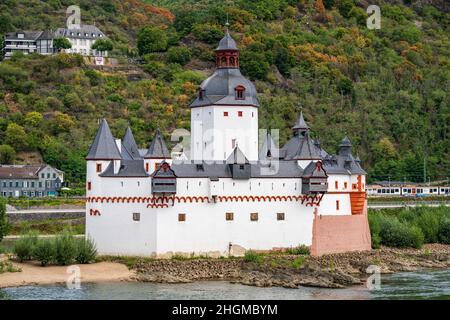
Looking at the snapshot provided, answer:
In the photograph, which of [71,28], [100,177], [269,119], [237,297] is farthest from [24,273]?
[71,28]

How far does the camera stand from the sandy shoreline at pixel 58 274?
61781 millimetres

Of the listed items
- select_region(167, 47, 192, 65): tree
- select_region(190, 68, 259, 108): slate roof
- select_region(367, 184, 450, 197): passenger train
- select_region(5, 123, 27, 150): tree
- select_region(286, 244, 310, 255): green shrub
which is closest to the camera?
select_region(286, 244, 310, 255): green shrub

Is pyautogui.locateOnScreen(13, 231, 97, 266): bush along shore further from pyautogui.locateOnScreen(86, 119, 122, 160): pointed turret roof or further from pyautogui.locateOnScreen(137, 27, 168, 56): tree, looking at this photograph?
pyautogui.locateOnScreen(137, 27, 168, 56): tree

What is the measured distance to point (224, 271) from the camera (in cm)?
6625

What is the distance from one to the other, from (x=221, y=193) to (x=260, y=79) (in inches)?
2610

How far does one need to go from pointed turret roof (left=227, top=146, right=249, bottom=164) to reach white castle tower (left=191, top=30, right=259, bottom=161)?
3.21 metres

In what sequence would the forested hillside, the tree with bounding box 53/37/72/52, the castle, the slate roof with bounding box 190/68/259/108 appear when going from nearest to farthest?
the castle, the slate roof with bounding box 190/68/259/108, the forested hillside, the tree with bounding box 53/37/72/52

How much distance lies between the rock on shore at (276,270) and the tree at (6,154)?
151 feet

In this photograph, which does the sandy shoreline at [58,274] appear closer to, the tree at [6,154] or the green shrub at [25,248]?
the green shrub at [25,248]

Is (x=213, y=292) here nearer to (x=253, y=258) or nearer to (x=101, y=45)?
(x=253, y=258)

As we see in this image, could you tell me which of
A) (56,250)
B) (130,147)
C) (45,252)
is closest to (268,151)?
(130,147)

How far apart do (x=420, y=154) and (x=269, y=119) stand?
60.5 ft

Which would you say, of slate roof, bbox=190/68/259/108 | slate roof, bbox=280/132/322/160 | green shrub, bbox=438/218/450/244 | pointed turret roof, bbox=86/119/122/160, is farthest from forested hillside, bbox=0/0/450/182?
pointed turret roof, bbox=86/119/122/160

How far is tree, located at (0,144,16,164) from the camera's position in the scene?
108812mm
